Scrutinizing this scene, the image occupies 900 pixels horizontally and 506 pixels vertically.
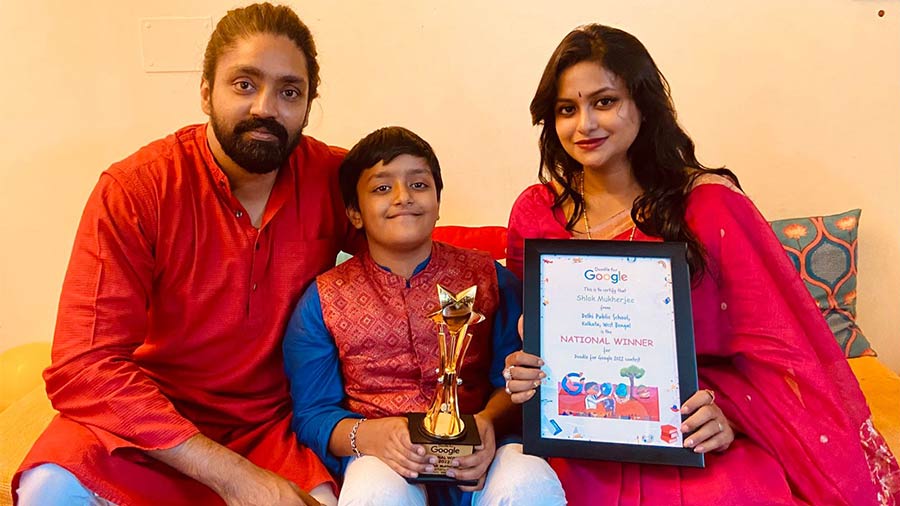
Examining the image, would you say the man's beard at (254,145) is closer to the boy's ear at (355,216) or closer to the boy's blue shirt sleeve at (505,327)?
the boy's ear at (355,216)

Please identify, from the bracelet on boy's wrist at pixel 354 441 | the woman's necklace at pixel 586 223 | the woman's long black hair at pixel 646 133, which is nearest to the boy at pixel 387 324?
the bracelet on boy's wrist at pixel 354 441

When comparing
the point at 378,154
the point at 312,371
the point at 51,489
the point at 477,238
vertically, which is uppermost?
the point at 378,154

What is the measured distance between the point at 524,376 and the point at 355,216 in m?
0.59

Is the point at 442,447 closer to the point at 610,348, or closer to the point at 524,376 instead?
the point at 524,376

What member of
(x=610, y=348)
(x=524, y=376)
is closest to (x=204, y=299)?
(x=524, y=376)

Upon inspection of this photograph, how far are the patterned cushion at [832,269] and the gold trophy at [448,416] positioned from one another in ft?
4.44

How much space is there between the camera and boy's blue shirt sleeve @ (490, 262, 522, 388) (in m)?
1.63

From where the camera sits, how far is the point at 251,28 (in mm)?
1574

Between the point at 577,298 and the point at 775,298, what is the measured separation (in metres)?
0.43

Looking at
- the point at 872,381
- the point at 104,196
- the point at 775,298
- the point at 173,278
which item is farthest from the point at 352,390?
the point at 872,381

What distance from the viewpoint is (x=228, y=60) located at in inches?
61.9

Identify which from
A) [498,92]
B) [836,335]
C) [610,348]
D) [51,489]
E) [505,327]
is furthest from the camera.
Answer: [498,92]

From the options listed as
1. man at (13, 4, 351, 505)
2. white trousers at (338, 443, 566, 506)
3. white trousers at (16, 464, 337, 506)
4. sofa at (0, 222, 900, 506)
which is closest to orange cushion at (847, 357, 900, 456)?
sofa at (0, 222, 900, 506)

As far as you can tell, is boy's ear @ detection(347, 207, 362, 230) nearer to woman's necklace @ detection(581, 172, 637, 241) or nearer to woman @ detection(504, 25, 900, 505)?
woman @ detection(504, 25, 900, 505)
